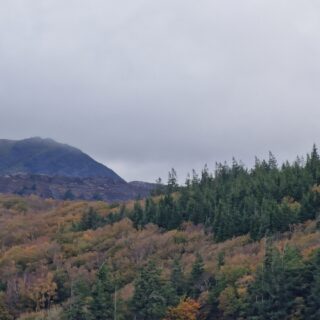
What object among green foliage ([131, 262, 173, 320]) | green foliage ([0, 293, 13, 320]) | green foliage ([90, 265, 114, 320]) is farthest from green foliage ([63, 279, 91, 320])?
green foliage ([0, 293, 13, 320])

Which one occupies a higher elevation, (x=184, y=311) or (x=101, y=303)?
(x=101, y=303)

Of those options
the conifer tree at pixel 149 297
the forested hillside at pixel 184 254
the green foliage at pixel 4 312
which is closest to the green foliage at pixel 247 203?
the forested hillside at pixel 184 254

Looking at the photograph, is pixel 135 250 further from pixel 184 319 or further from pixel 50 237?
pixel 184 319

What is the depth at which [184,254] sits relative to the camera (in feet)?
378

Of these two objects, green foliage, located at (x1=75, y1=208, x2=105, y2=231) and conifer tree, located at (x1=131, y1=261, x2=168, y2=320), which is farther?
green foliage, located at (x1=75, y1=208, x2=105, y2=231)

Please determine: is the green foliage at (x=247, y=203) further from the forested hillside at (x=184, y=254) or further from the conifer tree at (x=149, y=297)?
the conifer tree at (x=149, y=297)

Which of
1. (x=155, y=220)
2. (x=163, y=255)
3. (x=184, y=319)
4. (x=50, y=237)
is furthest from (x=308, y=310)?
(x=50, y=237)

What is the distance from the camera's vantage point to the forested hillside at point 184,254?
80.1m

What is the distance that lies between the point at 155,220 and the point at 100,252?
1411cm

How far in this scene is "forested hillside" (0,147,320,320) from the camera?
8006 centimetres

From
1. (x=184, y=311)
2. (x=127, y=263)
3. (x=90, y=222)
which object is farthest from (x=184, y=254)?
(x=90, y=222)

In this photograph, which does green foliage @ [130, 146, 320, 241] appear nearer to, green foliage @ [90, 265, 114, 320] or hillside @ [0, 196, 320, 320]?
hillside @ [0, 196, 320, 320]

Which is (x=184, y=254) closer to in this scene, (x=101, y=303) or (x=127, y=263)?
(x=127, y=263)

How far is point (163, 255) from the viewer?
4626 inches
